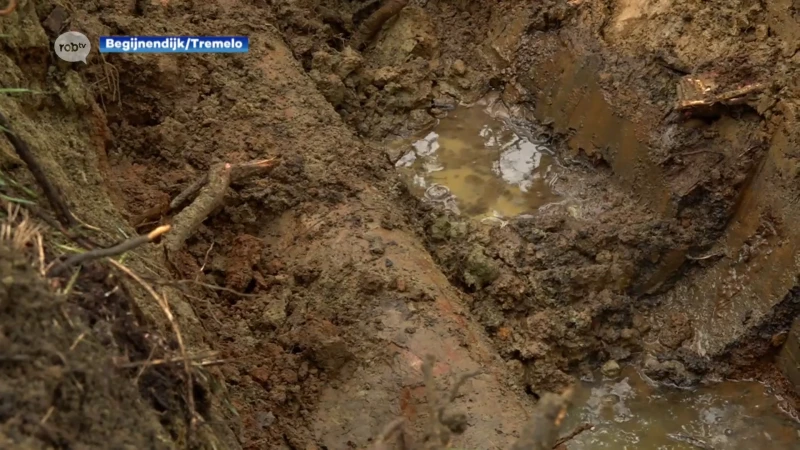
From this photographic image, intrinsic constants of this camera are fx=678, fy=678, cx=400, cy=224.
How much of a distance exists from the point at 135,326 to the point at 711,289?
312 centimetres

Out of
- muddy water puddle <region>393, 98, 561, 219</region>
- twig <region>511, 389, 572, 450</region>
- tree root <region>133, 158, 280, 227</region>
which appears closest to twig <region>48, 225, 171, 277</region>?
twig <region>511, 389, 572, 450</region>

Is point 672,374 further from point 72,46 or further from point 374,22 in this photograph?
point 72,46

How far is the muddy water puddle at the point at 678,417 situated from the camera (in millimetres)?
3311

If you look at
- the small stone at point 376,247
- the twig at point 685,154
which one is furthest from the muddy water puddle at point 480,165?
the small stone at point 376,247

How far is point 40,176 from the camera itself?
1.70m

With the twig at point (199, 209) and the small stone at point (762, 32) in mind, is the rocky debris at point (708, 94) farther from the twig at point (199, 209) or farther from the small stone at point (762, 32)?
the twig at point (199, 209)

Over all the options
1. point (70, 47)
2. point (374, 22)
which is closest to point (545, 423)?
point (70, 47)

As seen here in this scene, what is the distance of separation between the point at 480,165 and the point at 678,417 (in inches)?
72.9

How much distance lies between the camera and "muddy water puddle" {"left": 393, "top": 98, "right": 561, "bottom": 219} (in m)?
4.15

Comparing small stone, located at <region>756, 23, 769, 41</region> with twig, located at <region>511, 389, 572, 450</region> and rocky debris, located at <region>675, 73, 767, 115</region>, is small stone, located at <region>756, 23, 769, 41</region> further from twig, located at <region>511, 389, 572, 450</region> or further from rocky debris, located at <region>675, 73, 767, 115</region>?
twig, located at <region>511, 389, 572, 450</region>

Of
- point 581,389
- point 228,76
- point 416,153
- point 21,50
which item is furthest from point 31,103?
point 581,389

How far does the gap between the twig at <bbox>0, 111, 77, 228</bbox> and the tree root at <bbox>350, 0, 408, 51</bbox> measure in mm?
3131

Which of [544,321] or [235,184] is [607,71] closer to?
[544,321]

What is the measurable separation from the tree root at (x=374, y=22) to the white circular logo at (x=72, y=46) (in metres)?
2.14
